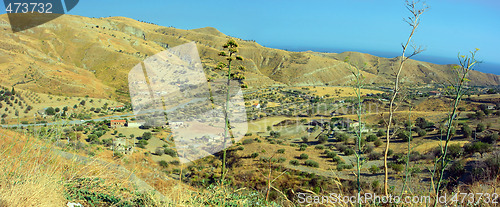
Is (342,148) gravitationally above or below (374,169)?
below

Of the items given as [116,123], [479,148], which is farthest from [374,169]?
[116,123]

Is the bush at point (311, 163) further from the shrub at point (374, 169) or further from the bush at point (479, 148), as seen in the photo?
the bush at point (479, 148)

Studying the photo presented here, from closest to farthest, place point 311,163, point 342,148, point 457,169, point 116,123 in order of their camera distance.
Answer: point 457,169 < point 311,163 < point 342,148 < point 116,123

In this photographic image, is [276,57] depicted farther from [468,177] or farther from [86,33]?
[468,177]

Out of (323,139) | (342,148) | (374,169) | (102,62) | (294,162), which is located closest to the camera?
(374,169)

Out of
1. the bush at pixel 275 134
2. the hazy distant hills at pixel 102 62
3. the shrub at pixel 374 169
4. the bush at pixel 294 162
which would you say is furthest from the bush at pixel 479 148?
the bush at pixel 275 134

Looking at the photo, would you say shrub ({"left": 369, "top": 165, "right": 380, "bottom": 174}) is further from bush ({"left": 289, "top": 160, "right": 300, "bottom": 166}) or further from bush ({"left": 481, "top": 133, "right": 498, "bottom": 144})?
bush ({"left": 481, "top": 133, "right": 498, "bottom": 144})

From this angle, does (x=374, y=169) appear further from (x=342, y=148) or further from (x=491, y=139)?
(x=491, y=139)

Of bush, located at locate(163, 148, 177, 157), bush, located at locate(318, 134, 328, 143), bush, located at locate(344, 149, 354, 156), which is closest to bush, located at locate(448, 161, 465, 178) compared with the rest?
bush, located at locate(344, 149, 354, 156)
